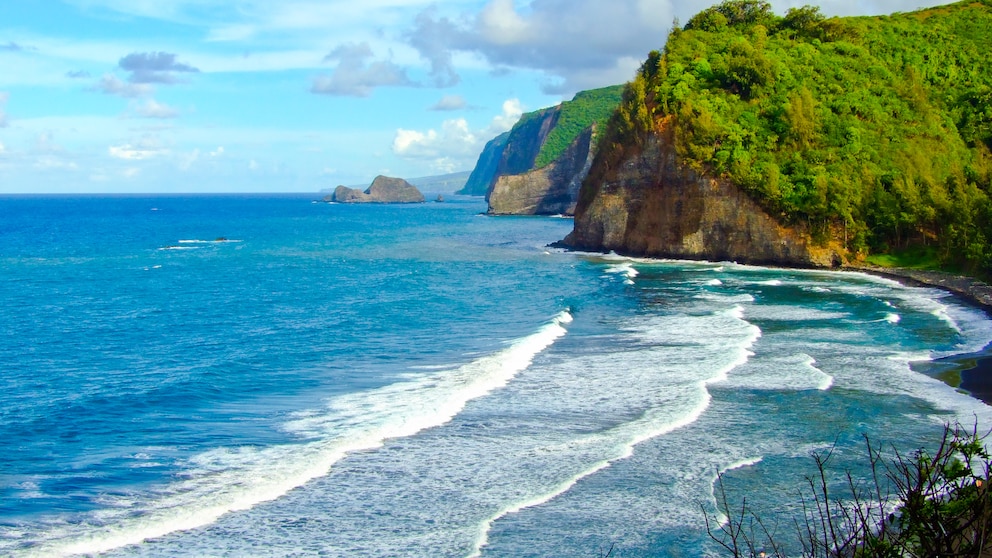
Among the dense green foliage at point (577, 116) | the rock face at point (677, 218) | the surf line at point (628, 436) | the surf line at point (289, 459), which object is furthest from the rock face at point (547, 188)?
the surf line at point (289, 459)

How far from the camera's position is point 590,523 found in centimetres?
1425

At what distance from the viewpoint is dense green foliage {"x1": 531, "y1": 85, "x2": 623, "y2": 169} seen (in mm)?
156988

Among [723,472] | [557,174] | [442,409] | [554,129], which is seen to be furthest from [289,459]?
[554,129]

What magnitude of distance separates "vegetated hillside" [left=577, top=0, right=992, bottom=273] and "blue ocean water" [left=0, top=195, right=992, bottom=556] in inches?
329

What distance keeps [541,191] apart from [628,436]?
359 feet

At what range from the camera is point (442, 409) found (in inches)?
821

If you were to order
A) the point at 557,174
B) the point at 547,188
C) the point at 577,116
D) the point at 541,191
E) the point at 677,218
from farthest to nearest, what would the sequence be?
the point at 577,116 → the point at 541,191 → the point at 547,188 → the point at 557,174 → the point at 677,218

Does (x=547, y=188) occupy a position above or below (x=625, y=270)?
above

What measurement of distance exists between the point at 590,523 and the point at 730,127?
47.3 m

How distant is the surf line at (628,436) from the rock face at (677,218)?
26.8m

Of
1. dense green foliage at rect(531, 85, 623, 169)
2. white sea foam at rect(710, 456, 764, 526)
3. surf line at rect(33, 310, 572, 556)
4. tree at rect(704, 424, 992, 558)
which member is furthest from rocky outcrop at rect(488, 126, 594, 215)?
tree at rect(704, 424, 992, 558)

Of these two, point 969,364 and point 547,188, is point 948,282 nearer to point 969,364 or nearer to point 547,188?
point 969,364

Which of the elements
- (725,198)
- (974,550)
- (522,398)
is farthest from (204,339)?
(725,198)

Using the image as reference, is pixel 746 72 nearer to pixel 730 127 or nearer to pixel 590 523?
pixel 730 127
